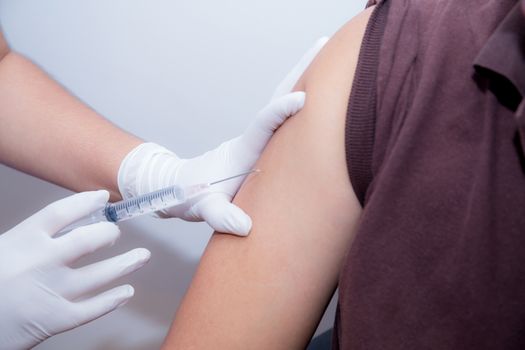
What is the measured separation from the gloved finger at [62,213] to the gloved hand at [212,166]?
189 mm

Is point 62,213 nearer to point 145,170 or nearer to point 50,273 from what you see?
point 50,273

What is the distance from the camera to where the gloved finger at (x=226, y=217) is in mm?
665

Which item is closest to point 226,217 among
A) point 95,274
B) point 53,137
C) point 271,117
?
point 271,117

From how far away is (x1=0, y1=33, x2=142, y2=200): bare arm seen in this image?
1007mm

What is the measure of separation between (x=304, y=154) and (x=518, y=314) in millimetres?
345

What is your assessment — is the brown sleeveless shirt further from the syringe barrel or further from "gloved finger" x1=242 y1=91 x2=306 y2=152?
the syringe barrel

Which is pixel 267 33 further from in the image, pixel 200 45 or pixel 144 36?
pixel 144 36

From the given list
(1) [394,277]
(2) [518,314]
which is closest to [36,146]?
(1) [394,277]

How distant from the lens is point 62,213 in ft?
2.50

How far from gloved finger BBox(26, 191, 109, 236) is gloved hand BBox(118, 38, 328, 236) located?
0.62 feet

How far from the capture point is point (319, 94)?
0.65 metres

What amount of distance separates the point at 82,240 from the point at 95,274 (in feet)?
0.26

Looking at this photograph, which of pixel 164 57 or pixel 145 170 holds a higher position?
pixel 164 57

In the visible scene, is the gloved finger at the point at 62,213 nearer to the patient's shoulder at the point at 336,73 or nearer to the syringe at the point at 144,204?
the syringe at the point at 144,204
